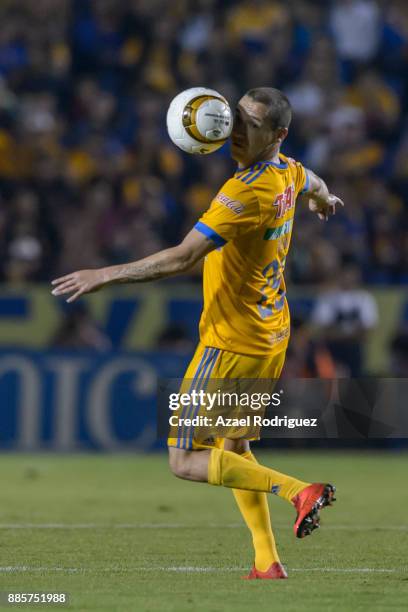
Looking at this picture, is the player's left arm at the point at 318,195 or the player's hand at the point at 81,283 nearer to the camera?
the player's hand at the point at 81,283

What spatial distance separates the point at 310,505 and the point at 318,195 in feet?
6.71

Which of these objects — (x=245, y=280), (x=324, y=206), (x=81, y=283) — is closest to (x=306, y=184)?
(x=324, y=206)

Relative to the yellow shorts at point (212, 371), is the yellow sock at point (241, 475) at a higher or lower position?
lower

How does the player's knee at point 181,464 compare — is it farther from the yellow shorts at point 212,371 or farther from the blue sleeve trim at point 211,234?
the blue sleeve trim at point 211,234

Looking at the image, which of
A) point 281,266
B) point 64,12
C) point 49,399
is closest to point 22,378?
point 49,399

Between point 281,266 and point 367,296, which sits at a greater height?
point 281,266

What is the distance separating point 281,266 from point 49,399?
7.47m

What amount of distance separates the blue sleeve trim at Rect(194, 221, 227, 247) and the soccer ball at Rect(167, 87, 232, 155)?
0.52 meters

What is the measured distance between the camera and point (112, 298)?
14.8 metres

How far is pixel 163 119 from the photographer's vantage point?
16.8 metres

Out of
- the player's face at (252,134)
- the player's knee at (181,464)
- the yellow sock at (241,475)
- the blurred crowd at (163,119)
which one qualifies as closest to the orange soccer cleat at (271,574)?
the yellow sock at (241,475)

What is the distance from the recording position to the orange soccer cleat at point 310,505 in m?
6.05

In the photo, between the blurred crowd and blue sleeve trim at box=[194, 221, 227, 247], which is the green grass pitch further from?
the blurred crowd

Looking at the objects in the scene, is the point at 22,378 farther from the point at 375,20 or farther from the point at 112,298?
the point at 375,20
